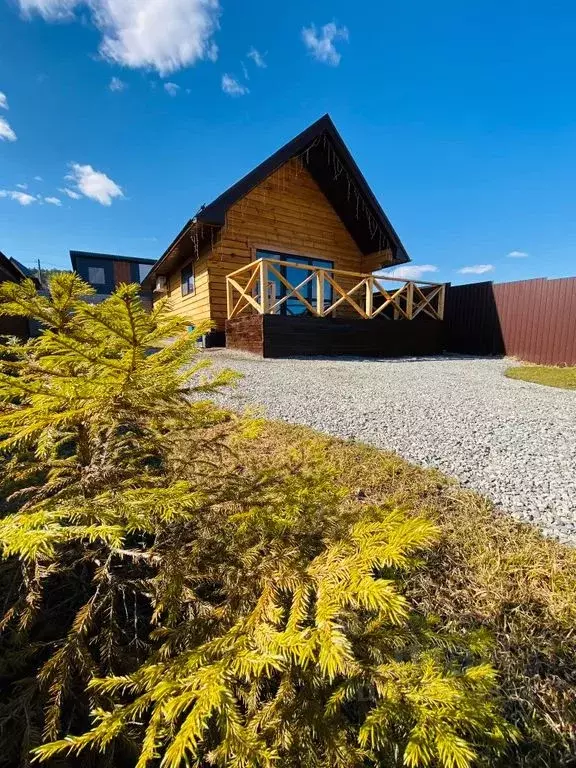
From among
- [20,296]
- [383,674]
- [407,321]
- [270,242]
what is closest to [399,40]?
[270,242]

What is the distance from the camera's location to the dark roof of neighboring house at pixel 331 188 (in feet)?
26.0

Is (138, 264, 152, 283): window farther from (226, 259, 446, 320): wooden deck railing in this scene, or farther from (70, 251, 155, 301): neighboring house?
(226, 259, 446, 320): wooden deck railing

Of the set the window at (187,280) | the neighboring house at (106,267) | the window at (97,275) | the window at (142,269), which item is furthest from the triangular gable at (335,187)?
the window at (97,275)

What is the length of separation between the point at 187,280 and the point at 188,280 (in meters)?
0.12

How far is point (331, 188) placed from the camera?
10.4 metres

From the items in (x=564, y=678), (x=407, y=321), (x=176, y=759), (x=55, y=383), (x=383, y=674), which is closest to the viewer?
(x=176, y=759)

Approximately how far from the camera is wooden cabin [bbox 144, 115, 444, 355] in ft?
25.7

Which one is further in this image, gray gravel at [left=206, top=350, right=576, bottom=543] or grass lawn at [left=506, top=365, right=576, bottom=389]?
grass lawn at [left=506, top=365, right=576, bottom=389]

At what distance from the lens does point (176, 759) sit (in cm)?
46

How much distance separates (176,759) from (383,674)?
38cm

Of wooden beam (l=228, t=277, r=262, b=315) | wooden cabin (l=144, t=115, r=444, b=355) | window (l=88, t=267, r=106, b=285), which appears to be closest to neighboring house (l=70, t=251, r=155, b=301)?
window (l=88, t=267, r=106, b=285)

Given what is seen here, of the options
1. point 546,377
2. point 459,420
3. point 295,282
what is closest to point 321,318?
point 295,282

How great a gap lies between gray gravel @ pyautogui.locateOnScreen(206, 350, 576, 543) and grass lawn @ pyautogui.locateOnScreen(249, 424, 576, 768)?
25 centimetres

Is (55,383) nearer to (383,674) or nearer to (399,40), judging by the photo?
(383,674)
